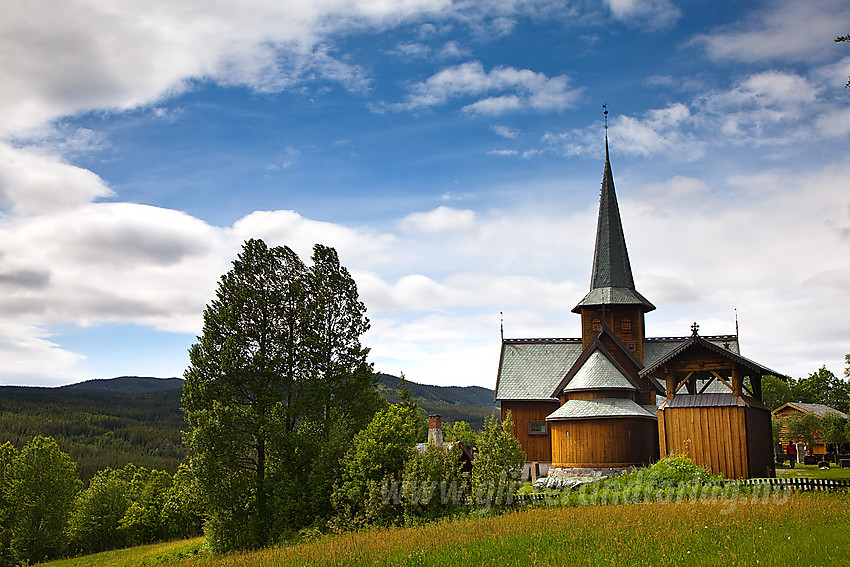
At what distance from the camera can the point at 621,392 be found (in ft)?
110

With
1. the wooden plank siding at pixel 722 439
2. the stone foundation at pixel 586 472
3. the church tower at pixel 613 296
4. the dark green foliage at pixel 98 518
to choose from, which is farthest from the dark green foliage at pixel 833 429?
the dark green foliage at pixel 98 518

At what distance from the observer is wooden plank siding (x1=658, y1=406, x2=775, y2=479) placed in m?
26.5

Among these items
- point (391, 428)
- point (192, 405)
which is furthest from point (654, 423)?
point (192, 405)

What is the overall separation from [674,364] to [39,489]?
153 ft

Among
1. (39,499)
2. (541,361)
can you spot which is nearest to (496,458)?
(541,361)

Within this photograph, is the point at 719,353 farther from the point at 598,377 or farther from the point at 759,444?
the point at 598,377

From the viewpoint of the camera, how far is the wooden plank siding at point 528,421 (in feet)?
127

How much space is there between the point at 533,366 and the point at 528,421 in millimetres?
3733

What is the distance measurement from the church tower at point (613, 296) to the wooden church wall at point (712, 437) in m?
11.1

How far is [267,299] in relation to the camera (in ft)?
111

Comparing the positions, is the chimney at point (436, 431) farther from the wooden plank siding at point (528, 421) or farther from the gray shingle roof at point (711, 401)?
the gray shingle roof at point (711, 401)

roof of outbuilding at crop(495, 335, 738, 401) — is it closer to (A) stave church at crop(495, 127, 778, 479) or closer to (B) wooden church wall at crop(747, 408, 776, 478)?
(A) stave church at crop(495, 127, 778, 479)

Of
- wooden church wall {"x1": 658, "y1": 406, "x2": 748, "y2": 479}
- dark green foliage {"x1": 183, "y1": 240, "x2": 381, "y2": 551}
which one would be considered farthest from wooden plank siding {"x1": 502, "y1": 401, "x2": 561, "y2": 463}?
wooden church wall {"x1": 658, "y1": 406, "x2": 748, "y2": 479}

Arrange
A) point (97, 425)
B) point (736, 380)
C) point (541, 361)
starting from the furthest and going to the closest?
1. point (97, 425)
2. point (541, 361)
3. point (736, 380)
